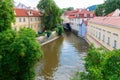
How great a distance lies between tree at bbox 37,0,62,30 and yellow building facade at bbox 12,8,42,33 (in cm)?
207

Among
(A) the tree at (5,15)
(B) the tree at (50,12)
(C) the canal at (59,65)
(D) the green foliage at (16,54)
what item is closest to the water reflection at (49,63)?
(C) the canal at (59,65)

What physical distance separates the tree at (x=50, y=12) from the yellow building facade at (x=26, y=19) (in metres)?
2.07

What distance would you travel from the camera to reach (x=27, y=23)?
165ft

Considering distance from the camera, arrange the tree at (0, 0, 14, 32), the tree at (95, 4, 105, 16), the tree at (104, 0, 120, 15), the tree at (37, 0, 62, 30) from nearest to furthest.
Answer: the tree at (0, 0, 14, 32), the tree at (37, 0, 62, 30), the tree at (104, 0, 120, 15), the tree at (95, 4, 105, 16)

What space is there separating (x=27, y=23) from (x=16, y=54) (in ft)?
114

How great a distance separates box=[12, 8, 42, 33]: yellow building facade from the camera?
4488 centimetres

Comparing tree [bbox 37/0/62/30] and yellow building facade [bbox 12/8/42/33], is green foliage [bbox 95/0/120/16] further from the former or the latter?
yellow building facade [bbox 12/8/42/33]

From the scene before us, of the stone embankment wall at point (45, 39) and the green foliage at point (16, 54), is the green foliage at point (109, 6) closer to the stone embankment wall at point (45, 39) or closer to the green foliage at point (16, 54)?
the stone embankment wall at point (45, 39)

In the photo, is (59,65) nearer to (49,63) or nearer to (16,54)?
(49,63)

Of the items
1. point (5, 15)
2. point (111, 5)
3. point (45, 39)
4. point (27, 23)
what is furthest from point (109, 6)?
point (5, 15)

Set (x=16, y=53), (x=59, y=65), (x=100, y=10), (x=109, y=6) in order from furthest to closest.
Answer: (x=100, y=10)
(x=109, y=6)
(x=59, y=65)
(x=16, y=53)

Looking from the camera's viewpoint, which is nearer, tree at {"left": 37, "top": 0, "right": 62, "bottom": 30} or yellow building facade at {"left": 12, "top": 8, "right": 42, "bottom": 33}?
yellow building facade at {"left": 12, "top": 8, "right": 42, "bottom": 33}

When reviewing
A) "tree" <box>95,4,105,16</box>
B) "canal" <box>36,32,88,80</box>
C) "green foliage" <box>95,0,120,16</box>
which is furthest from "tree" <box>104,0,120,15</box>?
"canal" <box>36,32,88,80</box>

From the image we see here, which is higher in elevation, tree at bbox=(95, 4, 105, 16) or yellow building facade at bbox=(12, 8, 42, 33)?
tree at bbox=(95, 4, 105, 16)
